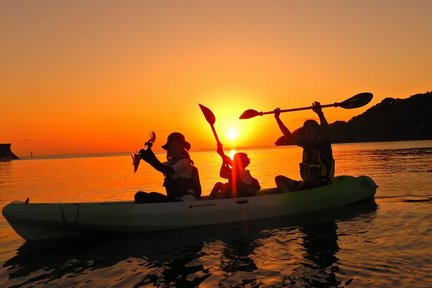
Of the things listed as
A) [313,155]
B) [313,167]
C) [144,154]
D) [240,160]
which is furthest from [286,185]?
[144,154]

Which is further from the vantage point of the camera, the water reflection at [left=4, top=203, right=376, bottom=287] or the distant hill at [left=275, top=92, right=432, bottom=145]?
the distant hill at [left=275, top=92, right=432, bottom=145]

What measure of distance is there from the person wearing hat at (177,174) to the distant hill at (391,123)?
125 meters

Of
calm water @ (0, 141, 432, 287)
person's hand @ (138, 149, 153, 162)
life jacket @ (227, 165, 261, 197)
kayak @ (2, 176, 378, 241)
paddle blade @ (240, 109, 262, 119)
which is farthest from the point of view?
paddle blade @ (240, 109, 262, 119)

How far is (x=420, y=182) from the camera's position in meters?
16.7

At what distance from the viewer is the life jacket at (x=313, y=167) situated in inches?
432

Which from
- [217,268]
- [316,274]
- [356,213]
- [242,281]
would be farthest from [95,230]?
[356,213]

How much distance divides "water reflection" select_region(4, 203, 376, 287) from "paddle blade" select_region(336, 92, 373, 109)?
4.84 metres

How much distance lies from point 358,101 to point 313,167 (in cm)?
400

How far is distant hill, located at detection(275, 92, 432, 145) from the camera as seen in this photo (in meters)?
124

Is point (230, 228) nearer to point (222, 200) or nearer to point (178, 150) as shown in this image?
point (222, 200)

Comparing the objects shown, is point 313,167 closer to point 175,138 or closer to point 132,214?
point 175,138

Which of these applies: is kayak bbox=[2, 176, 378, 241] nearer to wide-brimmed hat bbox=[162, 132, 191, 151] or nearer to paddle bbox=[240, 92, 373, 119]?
wide-brimmed hat bbox=[162, 132, 191, 151]

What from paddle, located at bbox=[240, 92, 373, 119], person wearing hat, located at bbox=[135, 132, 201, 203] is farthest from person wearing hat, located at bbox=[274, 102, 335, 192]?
person wearing hat, located at bbox=[135, 132, 201, 203]

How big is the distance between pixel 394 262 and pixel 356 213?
16.0 feet
